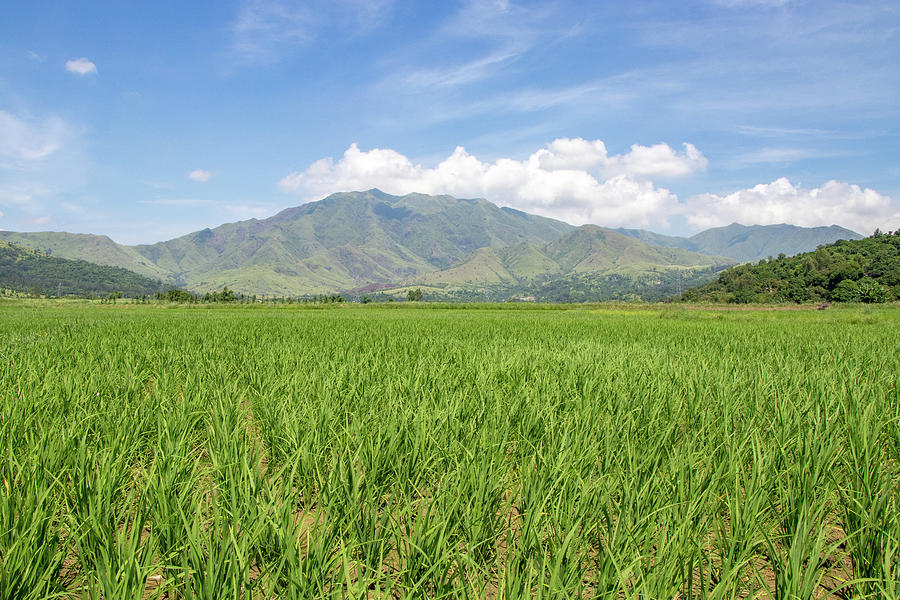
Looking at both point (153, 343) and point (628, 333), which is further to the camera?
point (628, 333)

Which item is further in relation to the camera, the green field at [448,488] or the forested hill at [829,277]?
the forested hill at [829,277]

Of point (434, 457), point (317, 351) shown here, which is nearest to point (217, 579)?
point (434, 457)

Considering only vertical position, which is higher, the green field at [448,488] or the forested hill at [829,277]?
the forested hill at [829,277]

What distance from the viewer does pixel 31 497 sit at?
2.06 m

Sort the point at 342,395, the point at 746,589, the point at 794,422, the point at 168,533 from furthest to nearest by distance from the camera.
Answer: the point at 342,395, the point at 794,422, the point at 746,589, the point at 168,533

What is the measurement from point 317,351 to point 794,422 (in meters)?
6.64

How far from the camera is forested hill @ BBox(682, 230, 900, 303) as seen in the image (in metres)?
55.1

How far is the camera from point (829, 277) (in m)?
62.5

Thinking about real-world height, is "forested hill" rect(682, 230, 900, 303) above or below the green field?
A: above

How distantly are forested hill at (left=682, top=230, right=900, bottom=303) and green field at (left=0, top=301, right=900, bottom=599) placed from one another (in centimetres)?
6105

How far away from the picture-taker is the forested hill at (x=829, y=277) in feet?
181

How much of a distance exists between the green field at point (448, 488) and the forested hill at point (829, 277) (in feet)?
200

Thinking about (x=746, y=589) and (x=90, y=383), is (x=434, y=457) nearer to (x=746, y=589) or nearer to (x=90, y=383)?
(x=746, y=589)

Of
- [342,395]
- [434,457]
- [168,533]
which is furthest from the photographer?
[342,395]
